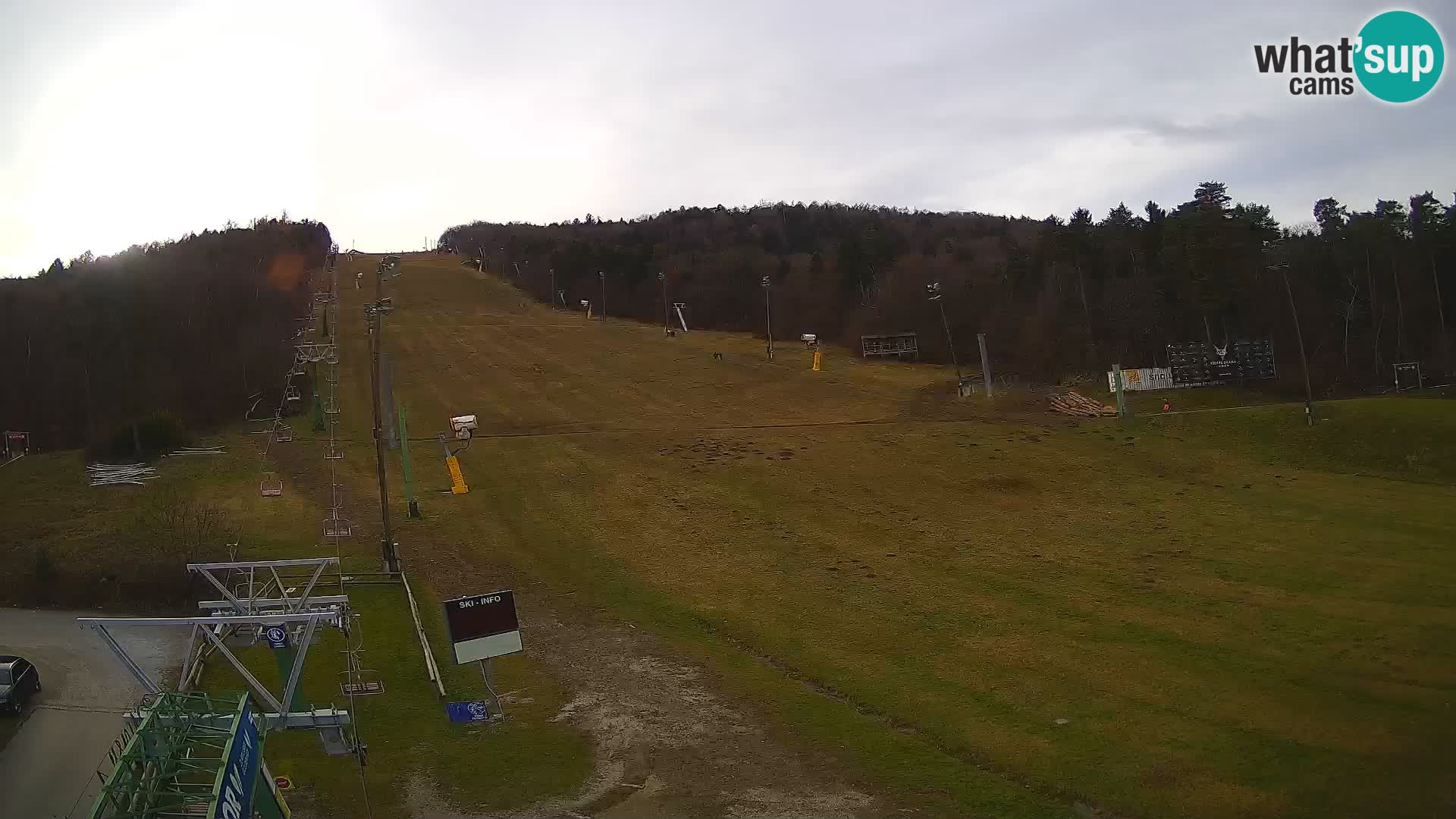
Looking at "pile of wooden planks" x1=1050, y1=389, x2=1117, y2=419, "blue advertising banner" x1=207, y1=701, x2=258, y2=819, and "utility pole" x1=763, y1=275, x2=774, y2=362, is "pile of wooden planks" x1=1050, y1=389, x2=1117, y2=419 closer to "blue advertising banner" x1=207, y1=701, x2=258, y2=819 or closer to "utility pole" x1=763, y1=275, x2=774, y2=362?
"utility pole" x1=763, y1=275, x2=774, y2=362

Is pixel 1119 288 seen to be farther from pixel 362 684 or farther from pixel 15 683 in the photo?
pixel 15 683

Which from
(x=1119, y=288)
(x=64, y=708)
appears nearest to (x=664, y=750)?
(x=64, y=708)

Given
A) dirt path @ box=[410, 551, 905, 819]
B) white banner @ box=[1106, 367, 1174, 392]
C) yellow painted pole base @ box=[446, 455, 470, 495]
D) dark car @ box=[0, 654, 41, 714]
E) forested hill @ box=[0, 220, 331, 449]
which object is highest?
forested hill @ box=[0, 220, 331, 449]

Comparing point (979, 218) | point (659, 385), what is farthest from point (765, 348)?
point (979, 218)

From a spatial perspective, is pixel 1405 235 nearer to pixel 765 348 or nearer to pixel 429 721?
pixel 765 348

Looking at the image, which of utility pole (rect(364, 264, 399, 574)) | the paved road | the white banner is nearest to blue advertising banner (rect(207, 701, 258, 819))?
the paved road

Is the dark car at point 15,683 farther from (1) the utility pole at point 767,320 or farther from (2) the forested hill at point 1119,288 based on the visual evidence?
(2) the forested hill at point 1119,288
